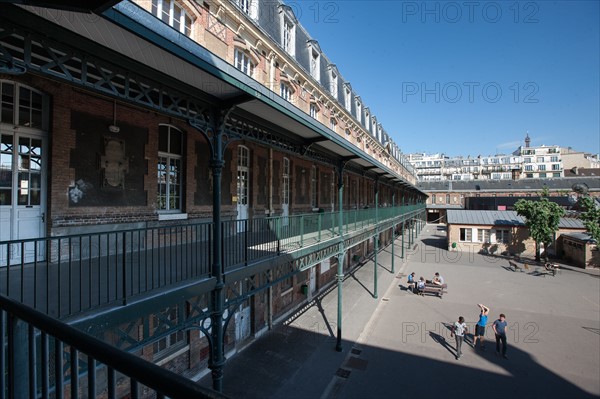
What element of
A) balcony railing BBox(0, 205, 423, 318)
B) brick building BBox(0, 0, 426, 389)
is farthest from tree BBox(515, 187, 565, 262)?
balcony railing BBox(0, 205, 423, 318)

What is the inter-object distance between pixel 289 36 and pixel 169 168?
10.5m

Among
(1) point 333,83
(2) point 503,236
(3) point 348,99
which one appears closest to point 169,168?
(1) point 333,83

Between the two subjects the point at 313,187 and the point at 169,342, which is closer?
the point at 169,342

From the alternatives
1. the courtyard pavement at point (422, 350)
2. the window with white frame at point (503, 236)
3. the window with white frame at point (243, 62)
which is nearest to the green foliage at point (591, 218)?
the courtyard pavement at point (422, 350)

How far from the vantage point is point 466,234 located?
94.3 ft

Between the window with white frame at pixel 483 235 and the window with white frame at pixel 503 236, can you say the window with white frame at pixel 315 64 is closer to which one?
the window with white frame at pixel 483 235

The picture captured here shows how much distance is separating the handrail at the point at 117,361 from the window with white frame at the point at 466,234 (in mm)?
32231

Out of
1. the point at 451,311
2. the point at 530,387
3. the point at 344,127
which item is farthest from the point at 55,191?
the point at 344,127

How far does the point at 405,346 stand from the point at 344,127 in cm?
1601

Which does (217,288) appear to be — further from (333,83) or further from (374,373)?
(333,83)

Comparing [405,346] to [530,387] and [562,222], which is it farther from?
[562,222]

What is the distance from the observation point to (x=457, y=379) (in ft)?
27.5

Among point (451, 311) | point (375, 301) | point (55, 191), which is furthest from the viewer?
point (375, 301)

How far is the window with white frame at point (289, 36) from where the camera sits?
14.2 m
